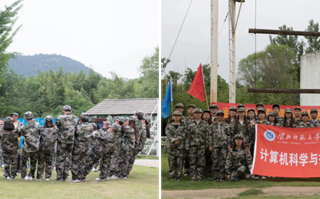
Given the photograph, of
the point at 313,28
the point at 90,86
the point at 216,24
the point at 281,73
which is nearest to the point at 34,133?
the point at 216,24

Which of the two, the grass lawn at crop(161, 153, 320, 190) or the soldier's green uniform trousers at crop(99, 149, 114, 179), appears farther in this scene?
the soldier's green uniform trousers at crop(99, 149, 114, 179)

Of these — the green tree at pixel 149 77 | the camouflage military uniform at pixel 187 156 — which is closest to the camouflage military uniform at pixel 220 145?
the camouflage military uniform at pixel 187 156

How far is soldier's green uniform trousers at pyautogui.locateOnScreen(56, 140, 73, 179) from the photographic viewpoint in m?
9.57

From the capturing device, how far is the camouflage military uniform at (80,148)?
9.55m

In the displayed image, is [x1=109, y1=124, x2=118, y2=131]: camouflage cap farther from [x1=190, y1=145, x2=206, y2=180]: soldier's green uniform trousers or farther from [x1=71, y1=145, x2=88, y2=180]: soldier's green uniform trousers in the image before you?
[x1=190, y1=145, x2=206, y2=180]: soldier's green uniform trousers

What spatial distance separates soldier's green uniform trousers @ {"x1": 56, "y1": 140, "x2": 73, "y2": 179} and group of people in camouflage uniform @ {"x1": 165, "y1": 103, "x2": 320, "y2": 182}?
2.12 meters

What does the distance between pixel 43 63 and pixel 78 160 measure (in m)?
50.4

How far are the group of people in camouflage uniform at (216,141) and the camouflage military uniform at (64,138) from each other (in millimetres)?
1993

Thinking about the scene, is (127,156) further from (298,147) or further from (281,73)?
(281,73)

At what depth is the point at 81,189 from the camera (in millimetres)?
8555

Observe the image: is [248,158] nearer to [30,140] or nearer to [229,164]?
[229,164]

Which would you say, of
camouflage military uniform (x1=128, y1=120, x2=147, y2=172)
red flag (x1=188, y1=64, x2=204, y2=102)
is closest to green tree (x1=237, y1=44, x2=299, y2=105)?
red flag (x1=188, y1=64, x2=204, y2=102)

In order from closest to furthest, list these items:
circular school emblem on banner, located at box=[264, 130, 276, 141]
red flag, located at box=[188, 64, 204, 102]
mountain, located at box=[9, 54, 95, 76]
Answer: circular school emblem on banner, located at box=[264, 130, 276, 141] → red flag, located at box=[188, 64, 204, 102] → mountain, located at box=[9, 54, 95, 76]

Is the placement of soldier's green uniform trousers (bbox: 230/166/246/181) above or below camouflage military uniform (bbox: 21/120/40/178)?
below
